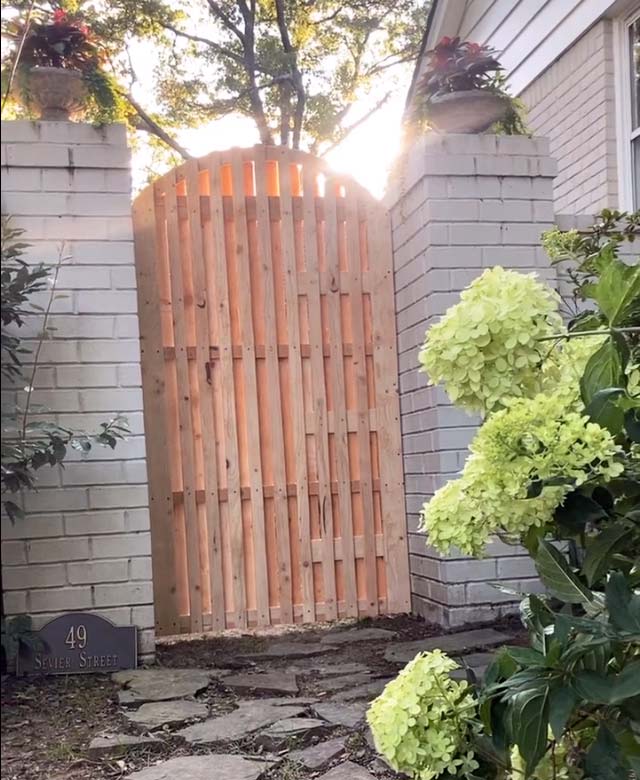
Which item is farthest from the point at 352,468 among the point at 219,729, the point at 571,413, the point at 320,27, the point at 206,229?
the point at 571,413

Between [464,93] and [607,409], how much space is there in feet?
4.98

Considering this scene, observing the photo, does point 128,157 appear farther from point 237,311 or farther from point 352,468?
point 352,468

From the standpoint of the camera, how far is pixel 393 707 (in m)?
0.82

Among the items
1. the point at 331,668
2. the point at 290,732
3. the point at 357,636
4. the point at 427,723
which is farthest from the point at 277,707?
the point at 427,723

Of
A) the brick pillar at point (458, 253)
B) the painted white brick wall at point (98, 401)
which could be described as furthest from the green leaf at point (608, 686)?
the brick pillar at point (458, 253)

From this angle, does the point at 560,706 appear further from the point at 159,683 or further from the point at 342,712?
the point at 159,683

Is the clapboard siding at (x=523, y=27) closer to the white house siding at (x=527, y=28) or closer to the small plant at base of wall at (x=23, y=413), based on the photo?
the white house siding at (x=527, y=28)

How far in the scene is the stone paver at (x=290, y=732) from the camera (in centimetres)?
135

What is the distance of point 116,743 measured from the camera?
132 centimetres

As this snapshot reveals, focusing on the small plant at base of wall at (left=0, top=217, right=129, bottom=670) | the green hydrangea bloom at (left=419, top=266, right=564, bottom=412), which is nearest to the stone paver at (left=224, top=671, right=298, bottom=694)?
the small plant at base of wall at (left=0, top=217, right=129, bottom=670)

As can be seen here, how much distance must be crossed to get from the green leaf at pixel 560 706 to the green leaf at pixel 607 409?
228 millimetres

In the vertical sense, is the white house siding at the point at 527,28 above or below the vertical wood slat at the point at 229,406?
above

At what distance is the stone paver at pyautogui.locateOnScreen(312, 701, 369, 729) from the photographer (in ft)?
4.72

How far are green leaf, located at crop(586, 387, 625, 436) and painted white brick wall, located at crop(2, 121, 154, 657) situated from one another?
50.4 inches
